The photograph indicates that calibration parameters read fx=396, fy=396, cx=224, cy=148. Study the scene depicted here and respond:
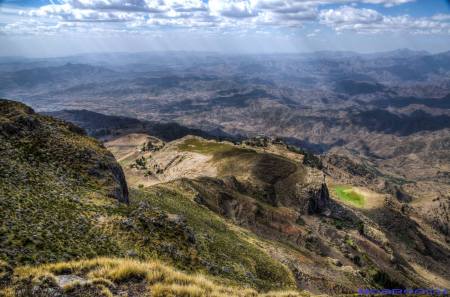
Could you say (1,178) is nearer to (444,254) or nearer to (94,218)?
(94,218)

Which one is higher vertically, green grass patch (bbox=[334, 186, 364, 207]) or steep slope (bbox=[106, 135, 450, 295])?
steep slope (bbox=[106, 135, 450, 295])

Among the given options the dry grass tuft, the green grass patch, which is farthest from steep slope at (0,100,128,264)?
the green grass patch

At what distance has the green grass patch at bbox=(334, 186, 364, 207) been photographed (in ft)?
459

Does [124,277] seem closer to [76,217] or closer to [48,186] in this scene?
[76,217]

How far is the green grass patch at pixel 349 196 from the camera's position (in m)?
140

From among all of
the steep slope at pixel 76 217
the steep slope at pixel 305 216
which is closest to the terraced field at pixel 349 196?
the steep slope at pixel 305 216

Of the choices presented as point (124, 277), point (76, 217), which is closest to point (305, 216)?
point (76, 217)

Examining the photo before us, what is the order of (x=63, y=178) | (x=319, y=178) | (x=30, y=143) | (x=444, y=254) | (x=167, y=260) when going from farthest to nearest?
1. (x=444, y=254)
2. (x=319, y=178)
3. (x=30, y=143)
4. (x=63, y=178)
5. (x=167, y=260)

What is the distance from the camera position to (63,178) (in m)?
32.1

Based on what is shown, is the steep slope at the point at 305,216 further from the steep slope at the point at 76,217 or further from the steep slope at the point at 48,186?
the steep slope at the point at 48,186

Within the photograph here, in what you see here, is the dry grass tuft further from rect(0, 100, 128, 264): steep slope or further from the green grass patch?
the green grass patch

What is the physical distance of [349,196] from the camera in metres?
146

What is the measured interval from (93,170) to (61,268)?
19.4m

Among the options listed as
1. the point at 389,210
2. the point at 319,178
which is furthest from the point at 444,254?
the point at 319,178
